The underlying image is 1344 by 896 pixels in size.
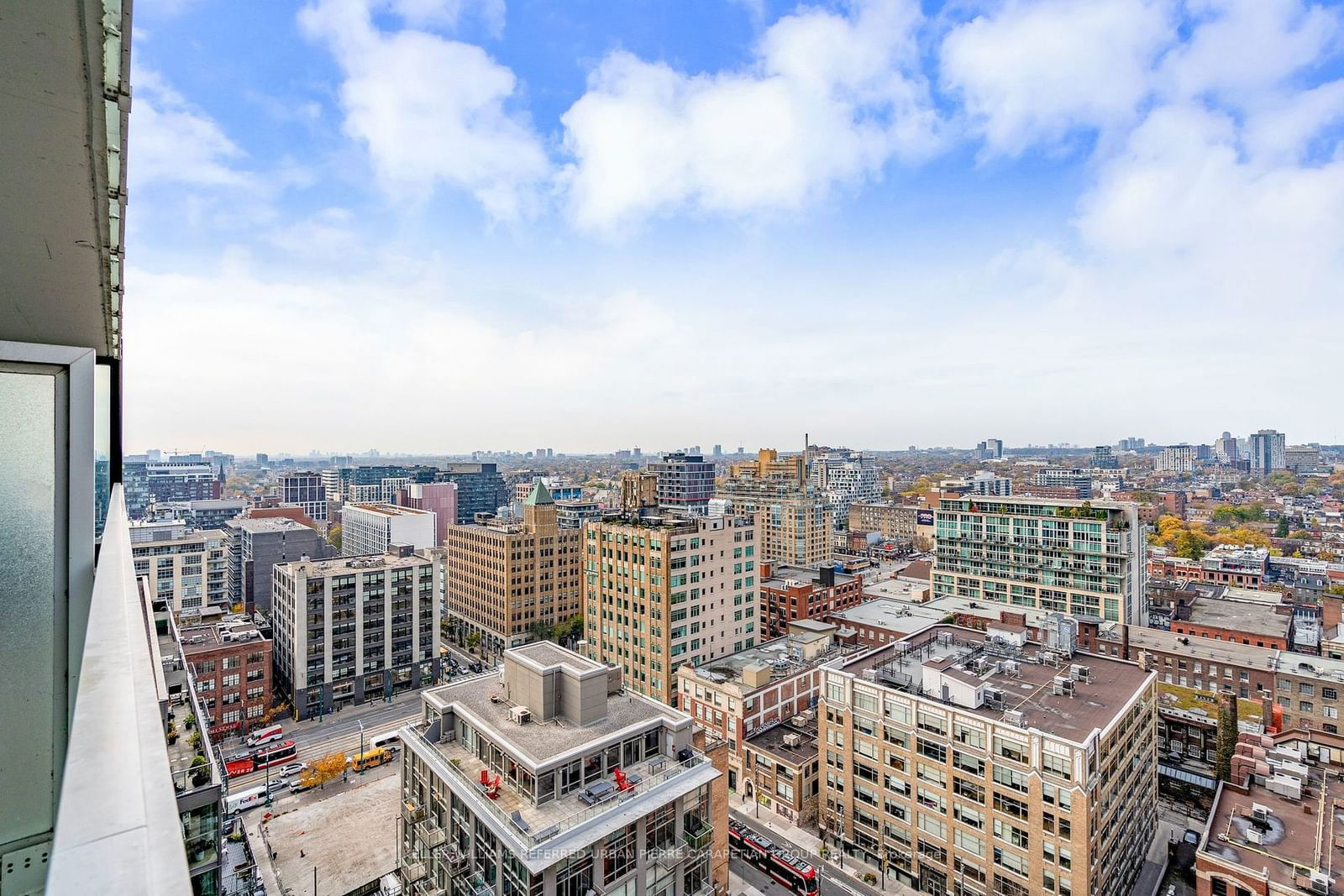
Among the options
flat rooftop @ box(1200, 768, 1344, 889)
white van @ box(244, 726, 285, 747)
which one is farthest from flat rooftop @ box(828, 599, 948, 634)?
white van @ box(244, 726, 285, 747)

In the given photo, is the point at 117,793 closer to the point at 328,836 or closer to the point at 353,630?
the point at 328,836

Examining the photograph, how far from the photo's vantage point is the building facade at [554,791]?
1643 centimetres

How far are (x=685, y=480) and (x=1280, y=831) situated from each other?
10231cm

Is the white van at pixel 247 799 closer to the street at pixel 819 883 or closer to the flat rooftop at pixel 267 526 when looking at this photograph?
the street at pixel 819 883

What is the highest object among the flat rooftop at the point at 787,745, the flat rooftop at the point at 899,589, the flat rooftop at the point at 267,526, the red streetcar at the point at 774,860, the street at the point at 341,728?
the flat rooftop at the point at 267,526

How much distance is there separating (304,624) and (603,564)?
20788 mm

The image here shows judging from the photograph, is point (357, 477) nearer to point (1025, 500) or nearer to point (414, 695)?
point (414, 695)

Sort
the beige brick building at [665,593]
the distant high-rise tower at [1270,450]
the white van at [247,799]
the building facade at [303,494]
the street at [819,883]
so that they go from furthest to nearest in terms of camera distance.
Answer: the distant high-rise tower at [1270,450]
the building facade at [303,494]
the beige brick building at [665,593]
the white van at [247,799]
the street at [819,883]

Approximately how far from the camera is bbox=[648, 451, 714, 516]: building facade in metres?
122

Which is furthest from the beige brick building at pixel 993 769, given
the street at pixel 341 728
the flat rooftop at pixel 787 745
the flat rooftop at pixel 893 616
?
the street at pixel 341 728

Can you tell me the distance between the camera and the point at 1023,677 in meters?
28.7

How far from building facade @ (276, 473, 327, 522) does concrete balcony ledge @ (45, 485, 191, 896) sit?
446 feet

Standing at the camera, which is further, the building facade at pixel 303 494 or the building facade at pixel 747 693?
the building facade at pixel 303 494

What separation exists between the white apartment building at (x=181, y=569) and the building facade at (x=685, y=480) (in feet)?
254
